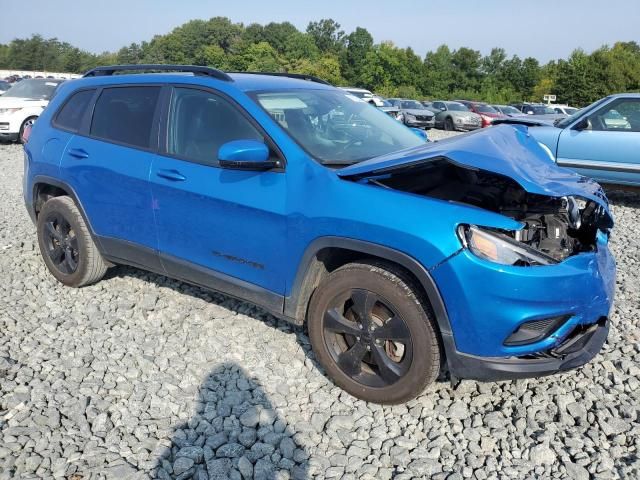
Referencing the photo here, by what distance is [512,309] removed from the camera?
97.3 inches

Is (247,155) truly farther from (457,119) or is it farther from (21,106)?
(457,119)

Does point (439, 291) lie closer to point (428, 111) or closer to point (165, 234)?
point (165, 234)

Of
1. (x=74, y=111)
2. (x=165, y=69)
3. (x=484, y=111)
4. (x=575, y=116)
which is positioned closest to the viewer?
(x=165, y=69)

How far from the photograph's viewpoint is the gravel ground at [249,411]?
252cm

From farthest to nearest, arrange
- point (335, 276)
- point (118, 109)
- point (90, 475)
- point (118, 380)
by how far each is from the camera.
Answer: point (118, 109) → point (118, 380) → point (335, 276) → point (90, 475)

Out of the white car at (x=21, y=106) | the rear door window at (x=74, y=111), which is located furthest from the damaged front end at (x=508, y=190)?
the white car at (x=21, y=106)

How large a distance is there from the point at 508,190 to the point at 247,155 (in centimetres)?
153

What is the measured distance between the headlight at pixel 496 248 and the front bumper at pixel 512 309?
5 centimetres

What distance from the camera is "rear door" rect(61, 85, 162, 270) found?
12.2 ft

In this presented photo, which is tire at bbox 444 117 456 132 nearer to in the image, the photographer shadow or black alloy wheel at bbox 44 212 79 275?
black alloy wheel at bbox 44 212 79 275

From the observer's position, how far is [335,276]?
9.57 ft

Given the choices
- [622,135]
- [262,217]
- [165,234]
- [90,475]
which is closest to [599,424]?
[262,217]

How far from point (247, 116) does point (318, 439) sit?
75.9 inches

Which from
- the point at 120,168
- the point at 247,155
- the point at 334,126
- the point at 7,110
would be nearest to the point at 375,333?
the point at 247,155
